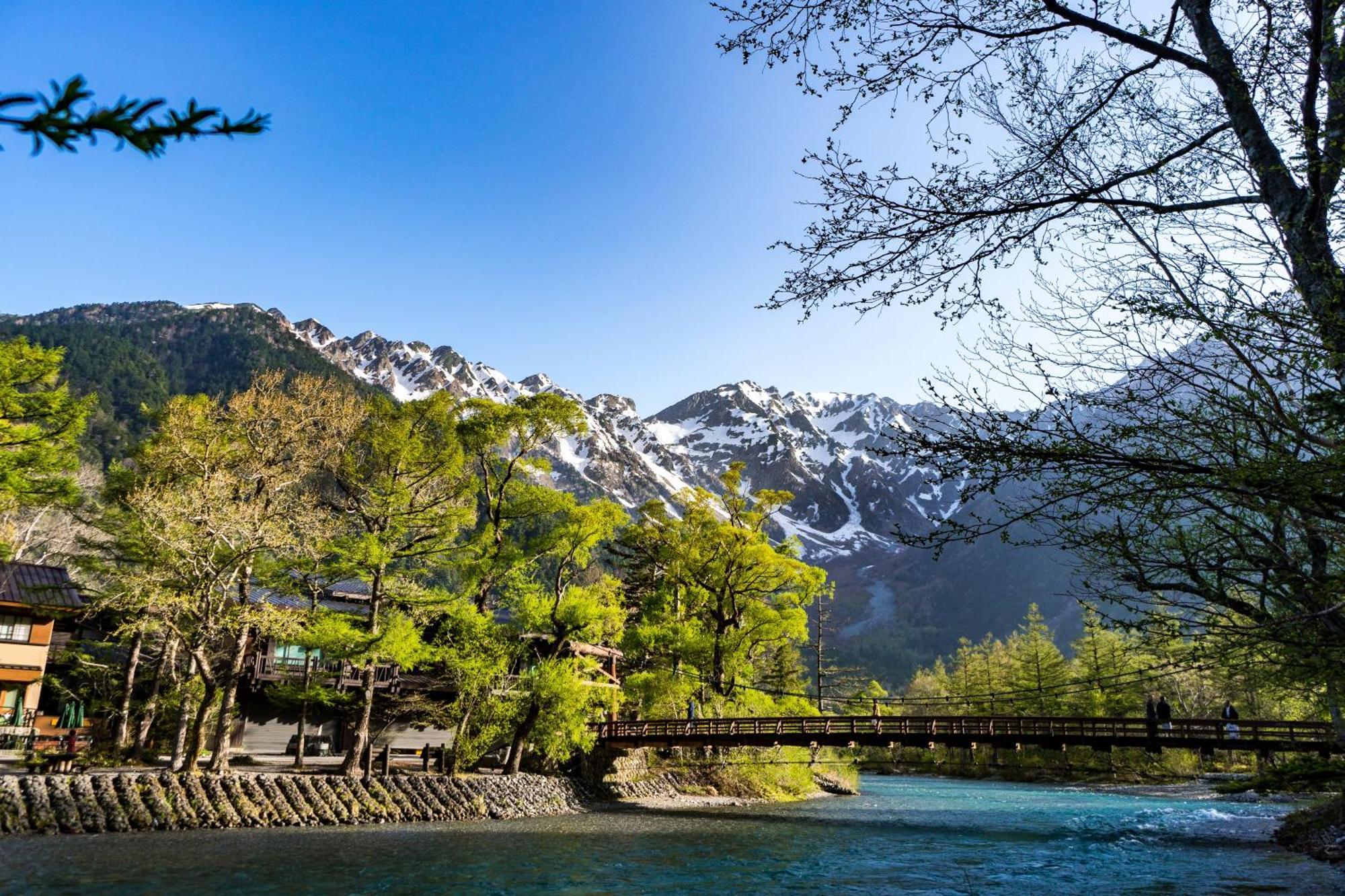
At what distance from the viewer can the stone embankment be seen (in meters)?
16.7

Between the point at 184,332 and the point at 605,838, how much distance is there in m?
165

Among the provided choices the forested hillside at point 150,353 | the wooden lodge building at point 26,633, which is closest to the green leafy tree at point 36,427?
the wooden lodge building at point 26,633

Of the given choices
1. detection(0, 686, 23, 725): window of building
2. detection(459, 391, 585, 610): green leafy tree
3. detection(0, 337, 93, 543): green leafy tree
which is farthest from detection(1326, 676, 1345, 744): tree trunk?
detection(0, 686, 23, 725): window of building

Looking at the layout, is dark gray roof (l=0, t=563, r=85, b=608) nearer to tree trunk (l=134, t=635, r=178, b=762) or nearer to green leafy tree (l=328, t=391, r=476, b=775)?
tree trunk (l=134, t=635, r=178, b=762)

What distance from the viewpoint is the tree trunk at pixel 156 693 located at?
23.1 m

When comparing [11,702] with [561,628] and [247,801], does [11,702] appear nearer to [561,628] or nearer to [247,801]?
[247,801]

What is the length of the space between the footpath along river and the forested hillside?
72.0 meters

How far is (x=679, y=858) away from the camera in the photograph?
17000 mm

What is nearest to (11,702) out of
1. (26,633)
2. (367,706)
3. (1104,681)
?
(26,633)

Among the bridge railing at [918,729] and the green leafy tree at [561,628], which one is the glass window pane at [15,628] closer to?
the green leafy tree at [561,628]

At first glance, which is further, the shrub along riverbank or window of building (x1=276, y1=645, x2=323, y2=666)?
window of building (x1=276, y1=645, x2=323, y2=666)

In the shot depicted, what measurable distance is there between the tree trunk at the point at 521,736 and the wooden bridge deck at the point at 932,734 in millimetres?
3565

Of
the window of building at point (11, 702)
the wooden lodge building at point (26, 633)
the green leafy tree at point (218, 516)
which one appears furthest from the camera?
the wooden lodge building at point (26, 633)

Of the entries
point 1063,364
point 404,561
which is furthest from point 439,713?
point 1063,364
